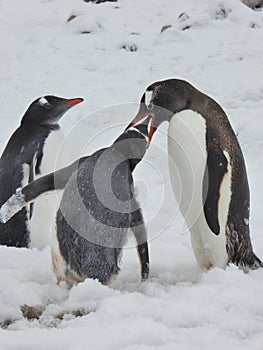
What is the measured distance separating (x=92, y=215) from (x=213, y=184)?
62 centimetres

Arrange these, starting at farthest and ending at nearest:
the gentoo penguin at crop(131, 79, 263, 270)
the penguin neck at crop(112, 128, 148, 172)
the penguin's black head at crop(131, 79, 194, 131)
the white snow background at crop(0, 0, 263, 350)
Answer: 1. the penguin's black head at crop(131, 79, 194, 131)
2. the gentoo penguin at crop(131, 79, 263, 270)
3. the penguin neck at crop(112, 128, 148, 172)
4. the white snow background at crop(0, 0, 263, 350)

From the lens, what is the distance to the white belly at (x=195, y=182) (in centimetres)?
282

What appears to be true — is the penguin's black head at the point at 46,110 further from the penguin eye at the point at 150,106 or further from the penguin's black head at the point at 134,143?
the penguin's black head at the point at 134,143

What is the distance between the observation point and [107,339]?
1.95 metres

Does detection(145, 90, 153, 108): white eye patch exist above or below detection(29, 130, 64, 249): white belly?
above

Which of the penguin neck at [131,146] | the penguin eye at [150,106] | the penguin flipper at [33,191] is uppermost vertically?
the penguin eye at [150,106]

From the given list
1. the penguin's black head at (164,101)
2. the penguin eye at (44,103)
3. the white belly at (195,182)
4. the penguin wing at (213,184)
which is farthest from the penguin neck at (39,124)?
the penguin wing at (213,184)

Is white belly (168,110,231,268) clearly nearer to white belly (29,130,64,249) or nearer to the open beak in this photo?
the open beak

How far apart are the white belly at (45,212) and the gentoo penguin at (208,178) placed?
2.89 ft

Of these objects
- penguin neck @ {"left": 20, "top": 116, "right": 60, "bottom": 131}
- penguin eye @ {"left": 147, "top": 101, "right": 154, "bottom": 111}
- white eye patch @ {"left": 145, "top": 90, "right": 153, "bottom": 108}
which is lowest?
penguin neck @ {"left": 20, "top": 116, "right": 60, "bottom": 131}

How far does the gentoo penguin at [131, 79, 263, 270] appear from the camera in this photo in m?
2.78

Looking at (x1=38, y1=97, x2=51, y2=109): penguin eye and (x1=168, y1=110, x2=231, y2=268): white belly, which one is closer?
(x1=168, y1=110, x2=231, y2=268): white belly

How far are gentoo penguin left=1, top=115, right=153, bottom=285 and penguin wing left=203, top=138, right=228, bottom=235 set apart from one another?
0.35 meters

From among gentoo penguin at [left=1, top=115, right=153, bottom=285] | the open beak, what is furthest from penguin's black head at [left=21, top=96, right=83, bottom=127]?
gentoo penguin at [left=1, top=115, right=153, bottom=285]
